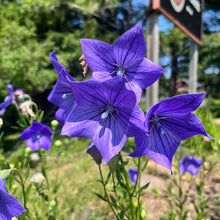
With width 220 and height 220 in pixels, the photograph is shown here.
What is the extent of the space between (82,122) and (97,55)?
0.16 metres

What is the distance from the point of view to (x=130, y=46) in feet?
1.60

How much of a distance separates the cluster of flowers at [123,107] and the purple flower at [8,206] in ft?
0.68

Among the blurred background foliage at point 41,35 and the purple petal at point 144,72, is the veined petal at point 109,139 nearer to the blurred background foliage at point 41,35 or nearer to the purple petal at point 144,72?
the purple petal at point 144,72

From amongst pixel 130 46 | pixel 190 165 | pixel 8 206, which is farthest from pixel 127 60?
pixel 190 165

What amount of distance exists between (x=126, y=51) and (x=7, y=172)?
483mm

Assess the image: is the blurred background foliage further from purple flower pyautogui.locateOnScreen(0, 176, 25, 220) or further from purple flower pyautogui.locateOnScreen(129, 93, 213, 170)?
purple flower pyautogui.locateOnScreen(0, 176, 25, 220)

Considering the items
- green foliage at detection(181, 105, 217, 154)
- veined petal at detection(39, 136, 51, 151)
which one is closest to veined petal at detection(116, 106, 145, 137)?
green foliage at detection(181, 105, 217, 154)

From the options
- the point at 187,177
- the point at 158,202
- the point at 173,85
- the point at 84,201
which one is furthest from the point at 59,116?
the point at 187,177

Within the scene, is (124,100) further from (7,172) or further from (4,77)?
(4,77)

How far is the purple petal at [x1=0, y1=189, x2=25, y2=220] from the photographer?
506 mm

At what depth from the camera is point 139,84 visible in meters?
0.49

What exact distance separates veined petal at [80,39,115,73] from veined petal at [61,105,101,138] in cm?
10

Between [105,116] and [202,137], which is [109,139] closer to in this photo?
[105,116]

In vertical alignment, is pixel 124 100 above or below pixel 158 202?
above
